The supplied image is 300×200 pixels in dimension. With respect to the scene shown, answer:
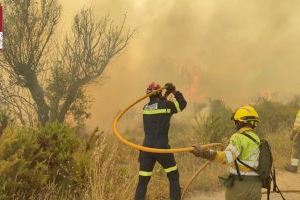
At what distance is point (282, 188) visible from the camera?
31.6 feet

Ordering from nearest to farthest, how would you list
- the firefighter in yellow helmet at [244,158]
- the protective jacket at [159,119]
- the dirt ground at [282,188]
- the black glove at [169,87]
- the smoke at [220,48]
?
the firefighter in yellow helmet at [244,158] < the protective jacket at [159,119] < the black glove at [169,87] < the dirt ground at [282,188] < the smoke at [220,48]

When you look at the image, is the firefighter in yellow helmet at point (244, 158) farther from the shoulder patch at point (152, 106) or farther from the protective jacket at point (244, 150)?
the shoulder patch at point (152, 106)

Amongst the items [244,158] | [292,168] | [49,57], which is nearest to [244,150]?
[244,158]

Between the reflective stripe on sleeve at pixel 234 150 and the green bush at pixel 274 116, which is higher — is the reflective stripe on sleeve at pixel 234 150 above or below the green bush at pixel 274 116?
below

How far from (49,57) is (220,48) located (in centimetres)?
1960

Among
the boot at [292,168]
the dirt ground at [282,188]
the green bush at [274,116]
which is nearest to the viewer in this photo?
the dirt ground at [282,188]

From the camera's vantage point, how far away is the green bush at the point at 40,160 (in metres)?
6.56

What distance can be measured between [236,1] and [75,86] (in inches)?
775

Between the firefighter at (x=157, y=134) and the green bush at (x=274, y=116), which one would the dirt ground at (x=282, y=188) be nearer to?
the firefighter at (x=157, y=134)

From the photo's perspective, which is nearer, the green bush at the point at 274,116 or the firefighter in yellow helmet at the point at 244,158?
the firefighter in yellow helmet at the point at 244,158

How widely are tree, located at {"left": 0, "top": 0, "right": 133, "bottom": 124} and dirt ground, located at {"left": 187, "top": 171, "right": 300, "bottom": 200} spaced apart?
6890 millimetres

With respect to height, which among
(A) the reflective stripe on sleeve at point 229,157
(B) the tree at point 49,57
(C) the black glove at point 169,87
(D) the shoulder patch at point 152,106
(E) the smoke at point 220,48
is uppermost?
(E) the smoke at point 220,48

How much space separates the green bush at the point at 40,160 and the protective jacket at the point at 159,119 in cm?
116

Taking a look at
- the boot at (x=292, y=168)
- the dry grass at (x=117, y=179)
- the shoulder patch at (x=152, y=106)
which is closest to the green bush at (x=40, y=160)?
the dry grass at (x=117, y=179)
